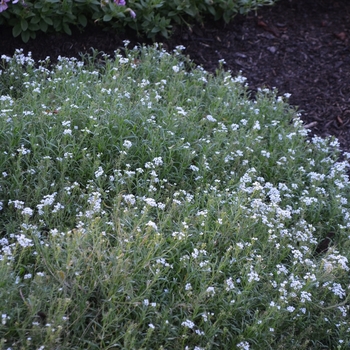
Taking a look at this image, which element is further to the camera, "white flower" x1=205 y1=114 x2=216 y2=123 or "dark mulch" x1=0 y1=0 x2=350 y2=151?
"dark mulch" x1=0 y1=0 x2=350 y2=151

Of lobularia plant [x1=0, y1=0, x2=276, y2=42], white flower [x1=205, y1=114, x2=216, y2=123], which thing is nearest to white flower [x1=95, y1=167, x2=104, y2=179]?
white flower [x1=205, y1=114, x2=216, y2=123]

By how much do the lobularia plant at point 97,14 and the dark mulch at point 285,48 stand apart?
145 mm

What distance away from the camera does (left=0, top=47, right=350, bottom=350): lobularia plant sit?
10.3ft

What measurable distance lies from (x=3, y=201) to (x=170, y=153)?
1.14 metres

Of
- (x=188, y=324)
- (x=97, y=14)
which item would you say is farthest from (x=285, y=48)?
(x=188, y=324)

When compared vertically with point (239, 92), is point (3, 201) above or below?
above

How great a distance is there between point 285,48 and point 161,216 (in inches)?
128

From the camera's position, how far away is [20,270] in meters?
3.24

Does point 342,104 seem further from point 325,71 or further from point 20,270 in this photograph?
point 20,270

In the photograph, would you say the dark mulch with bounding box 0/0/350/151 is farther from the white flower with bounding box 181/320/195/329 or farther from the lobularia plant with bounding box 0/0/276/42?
the white flower with bounding box 181/320/195/329

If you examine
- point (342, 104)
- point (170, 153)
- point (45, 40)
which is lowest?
point (342, 104)

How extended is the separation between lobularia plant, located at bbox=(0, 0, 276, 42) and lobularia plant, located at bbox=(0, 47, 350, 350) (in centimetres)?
47

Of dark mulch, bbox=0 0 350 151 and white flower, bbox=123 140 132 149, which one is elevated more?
white flower, bbox=123 140 132 149

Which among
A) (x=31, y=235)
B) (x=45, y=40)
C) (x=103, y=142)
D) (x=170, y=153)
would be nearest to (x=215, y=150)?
(x=170, y=153)
